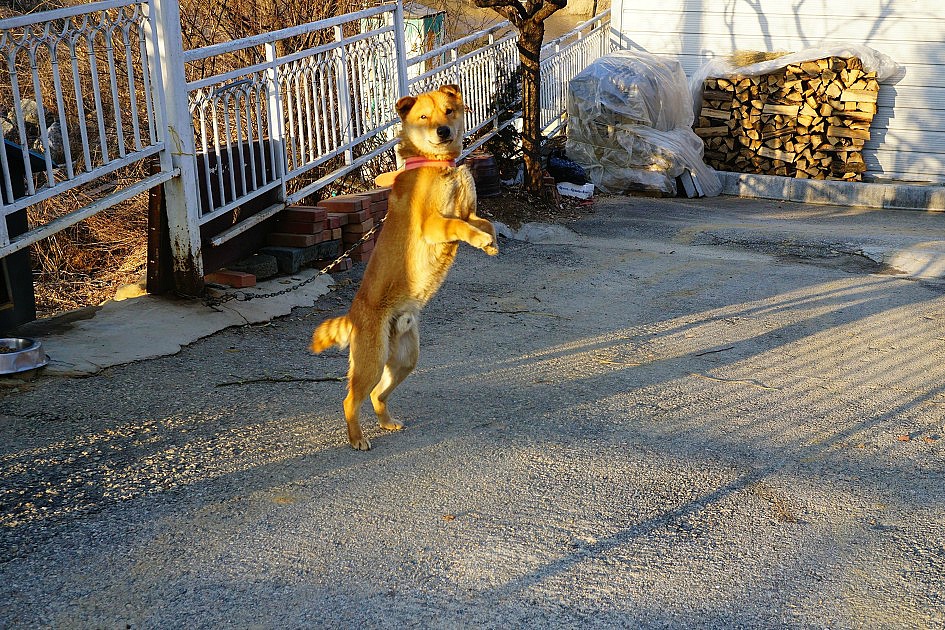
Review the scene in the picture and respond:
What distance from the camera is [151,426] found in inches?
161

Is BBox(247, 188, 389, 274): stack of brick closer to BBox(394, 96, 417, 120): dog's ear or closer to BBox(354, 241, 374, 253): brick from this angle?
BBox(354, 241, 374, 253): brick

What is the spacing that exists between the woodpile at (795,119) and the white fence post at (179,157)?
8967 mm

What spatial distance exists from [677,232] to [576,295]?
2.98 metres

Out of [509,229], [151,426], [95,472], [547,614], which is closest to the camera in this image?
[547,614]

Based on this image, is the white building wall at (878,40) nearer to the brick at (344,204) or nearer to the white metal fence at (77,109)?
the brick at (344,204)

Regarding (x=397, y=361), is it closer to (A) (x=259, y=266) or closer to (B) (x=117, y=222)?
(A) (x=259, y=266)

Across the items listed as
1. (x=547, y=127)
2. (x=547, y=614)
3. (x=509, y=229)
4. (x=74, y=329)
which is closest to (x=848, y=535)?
(x=547, y=614)

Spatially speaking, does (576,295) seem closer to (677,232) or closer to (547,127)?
(677,232)

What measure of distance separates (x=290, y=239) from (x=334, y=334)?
299 cm

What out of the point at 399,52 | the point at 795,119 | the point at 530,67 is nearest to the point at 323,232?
the point at 399,52

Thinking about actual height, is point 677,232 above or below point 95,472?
below

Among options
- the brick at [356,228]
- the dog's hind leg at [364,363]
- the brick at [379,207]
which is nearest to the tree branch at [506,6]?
the brick at [379,207]

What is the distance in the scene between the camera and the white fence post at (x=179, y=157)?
5.41 metres

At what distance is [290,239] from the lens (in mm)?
6715
